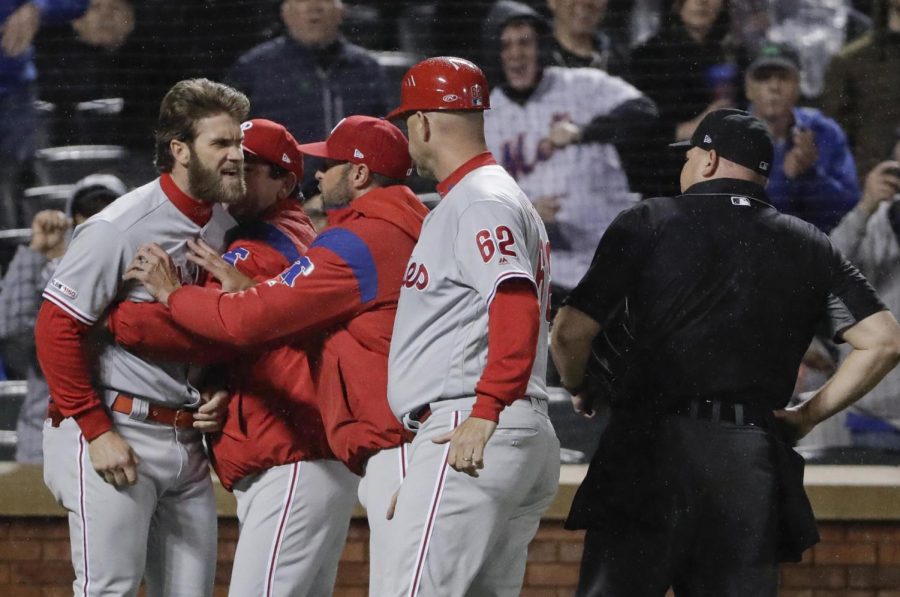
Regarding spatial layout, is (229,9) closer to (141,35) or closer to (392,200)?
(141,35)

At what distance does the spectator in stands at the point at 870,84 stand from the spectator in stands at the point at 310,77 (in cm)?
195

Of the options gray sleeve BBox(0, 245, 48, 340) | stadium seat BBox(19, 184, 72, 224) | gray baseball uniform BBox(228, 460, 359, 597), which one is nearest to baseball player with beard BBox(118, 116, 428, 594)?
gray baseball uniform BBox(228, 460, 359, 597)

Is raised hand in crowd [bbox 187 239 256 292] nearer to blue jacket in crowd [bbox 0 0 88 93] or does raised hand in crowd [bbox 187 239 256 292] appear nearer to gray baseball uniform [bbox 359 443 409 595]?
gray baseball uniform [bbox 359 443 409 595]

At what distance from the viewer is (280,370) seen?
10.9 feet

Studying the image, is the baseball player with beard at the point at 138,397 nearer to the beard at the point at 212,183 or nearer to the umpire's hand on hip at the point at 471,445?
the beard at the point at 212,183

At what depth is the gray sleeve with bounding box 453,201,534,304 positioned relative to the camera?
262cm

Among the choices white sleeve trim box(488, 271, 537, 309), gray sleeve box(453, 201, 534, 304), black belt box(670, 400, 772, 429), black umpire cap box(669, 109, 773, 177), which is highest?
black umpire cap box(669, 109, 773, 177)

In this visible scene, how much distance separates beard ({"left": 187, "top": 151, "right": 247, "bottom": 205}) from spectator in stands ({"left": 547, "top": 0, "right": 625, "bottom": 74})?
9.31 ft

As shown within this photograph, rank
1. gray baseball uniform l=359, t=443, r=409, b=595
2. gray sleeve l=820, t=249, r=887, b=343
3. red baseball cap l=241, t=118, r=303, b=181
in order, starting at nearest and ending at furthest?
gray baseball uniform l=359, t=443, r=409, b=595 < gray sleeve l=820, t=249, r=887, b=343 < red baseball cap l=241, t=118, r=303, b=181

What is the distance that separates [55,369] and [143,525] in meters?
0.43

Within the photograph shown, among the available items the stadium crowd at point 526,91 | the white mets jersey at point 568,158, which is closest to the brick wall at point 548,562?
the stadium crowd at point 526,91

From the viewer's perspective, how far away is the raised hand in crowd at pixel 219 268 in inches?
123

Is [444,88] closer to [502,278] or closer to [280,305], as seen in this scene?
[502,278]

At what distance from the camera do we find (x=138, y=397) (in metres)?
3.18
